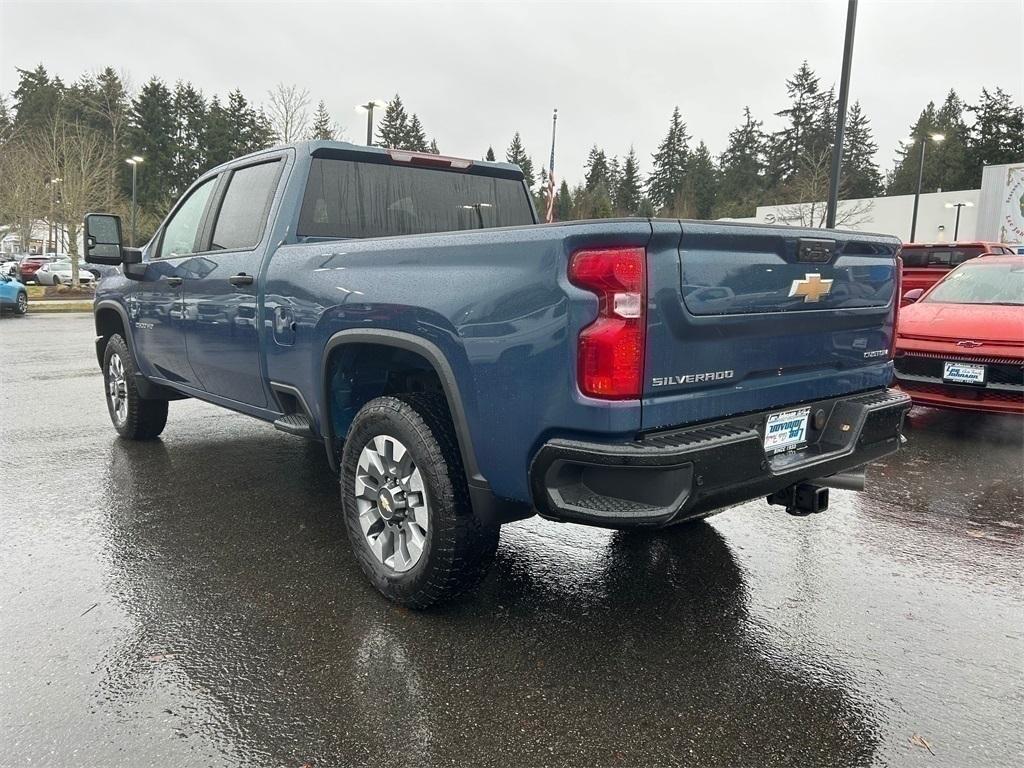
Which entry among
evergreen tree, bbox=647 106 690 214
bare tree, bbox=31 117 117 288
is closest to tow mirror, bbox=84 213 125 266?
bare tree, bbox=31 117 117 288

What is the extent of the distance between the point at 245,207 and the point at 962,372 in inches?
231

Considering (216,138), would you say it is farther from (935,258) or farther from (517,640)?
(517,640)

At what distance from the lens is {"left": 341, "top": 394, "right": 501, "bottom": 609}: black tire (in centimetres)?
283

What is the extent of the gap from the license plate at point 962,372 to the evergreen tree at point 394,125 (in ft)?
268

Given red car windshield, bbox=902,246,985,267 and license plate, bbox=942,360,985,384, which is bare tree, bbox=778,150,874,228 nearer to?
red car windshield, bbox=902,246,985,267

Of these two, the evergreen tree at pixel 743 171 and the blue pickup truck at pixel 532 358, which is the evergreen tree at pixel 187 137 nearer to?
the evergreen tree at pixel 743 171

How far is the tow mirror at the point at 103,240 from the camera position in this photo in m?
5.09

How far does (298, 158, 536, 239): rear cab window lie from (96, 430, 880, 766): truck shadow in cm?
171

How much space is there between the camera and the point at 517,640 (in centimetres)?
291

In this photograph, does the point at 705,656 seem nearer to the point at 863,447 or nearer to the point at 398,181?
the point at 863,447

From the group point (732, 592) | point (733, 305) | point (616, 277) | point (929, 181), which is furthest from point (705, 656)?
point (929, 181)

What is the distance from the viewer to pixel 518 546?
393cm

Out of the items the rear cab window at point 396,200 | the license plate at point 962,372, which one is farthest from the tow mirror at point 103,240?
the license plate at point 962,372

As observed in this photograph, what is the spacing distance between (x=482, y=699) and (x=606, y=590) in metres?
1.02
